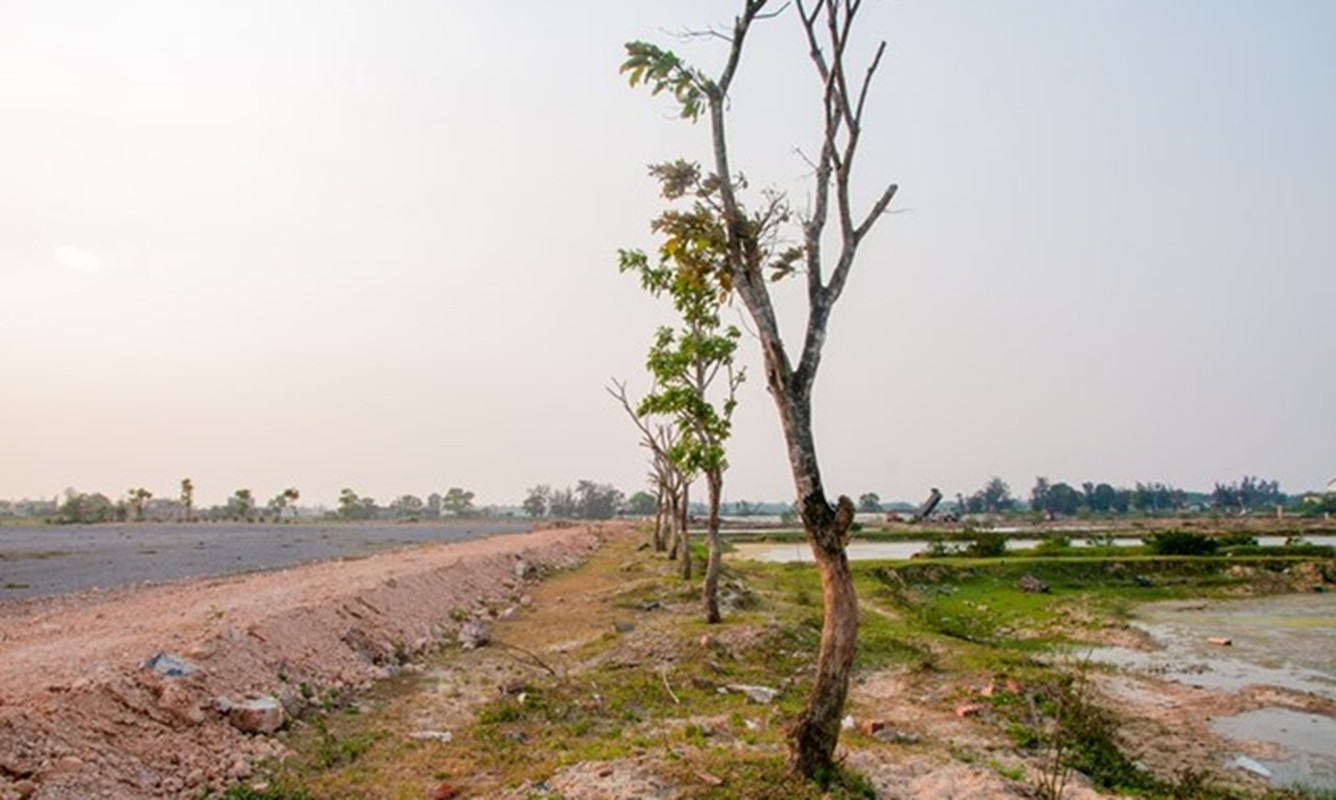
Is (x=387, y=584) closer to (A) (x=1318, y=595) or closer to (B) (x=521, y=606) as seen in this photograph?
(B) (x=521, y=606)

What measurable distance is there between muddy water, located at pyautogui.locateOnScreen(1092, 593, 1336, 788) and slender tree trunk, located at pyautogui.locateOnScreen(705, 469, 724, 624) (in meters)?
8.47

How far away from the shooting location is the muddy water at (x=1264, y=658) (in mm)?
11281

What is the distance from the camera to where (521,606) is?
2336 centimetres

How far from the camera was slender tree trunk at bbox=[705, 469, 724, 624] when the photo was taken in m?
16.6

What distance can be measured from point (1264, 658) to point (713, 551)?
41.6 ft

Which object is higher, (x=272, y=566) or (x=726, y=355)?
(x=726, y=355)

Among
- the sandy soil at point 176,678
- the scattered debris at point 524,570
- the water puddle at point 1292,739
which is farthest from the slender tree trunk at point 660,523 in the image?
the water puddle at point 1292,739

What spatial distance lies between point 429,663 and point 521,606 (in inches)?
333

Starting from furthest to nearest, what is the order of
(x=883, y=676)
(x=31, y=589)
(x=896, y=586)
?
1. (x=896, y=586)
2. (x=31, y=589)
3. (x=883, y=676)

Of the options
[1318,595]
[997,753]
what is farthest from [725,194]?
[1318,595]

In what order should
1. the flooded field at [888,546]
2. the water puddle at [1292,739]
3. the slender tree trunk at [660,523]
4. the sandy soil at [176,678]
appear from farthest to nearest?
the flooded field at [888,546] < the slender tree trunk at [660,523] < the water puddle at [1292,739] < the sandy soil at [176,678]

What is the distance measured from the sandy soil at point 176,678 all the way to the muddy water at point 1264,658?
1241 cm

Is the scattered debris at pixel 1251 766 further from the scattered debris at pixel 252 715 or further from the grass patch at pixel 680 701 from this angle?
the scattered debris at pixel 252 715

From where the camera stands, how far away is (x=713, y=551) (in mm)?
17016
